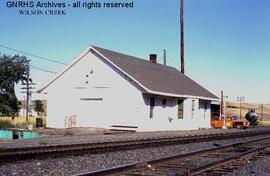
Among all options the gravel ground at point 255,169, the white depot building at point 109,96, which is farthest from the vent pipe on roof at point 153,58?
the gravel ground at point 255,169

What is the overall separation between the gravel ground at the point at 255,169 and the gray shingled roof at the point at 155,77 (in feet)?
55.8

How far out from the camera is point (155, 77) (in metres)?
33.8

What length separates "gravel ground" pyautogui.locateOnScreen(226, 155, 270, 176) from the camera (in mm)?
9555

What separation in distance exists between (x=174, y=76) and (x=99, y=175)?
3149 cm

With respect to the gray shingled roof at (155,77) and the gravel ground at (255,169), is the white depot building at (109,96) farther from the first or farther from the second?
the gravel ground at (255,169)

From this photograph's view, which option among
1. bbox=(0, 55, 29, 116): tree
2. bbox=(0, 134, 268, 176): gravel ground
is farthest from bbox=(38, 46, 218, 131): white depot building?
bbox=(0, 55, 29, 116): tree

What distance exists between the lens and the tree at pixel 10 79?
54.3 metres

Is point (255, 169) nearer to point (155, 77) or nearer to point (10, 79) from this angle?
point (155, 77)

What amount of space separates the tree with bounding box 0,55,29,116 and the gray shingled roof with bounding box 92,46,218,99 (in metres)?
23.5

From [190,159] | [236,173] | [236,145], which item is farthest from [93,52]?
[236,173]

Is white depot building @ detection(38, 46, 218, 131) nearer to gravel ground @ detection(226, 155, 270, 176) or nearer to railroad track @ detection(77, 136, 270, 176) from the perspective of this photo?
railroad track @ detection(77, 136, 270, 176)

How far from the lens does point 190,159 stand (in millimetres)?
11852

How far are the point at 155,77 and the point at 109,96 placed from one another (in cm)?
568

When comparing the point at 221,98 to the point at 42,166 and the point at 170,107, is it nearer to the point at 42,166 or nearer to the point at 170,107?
the point at 170,107
